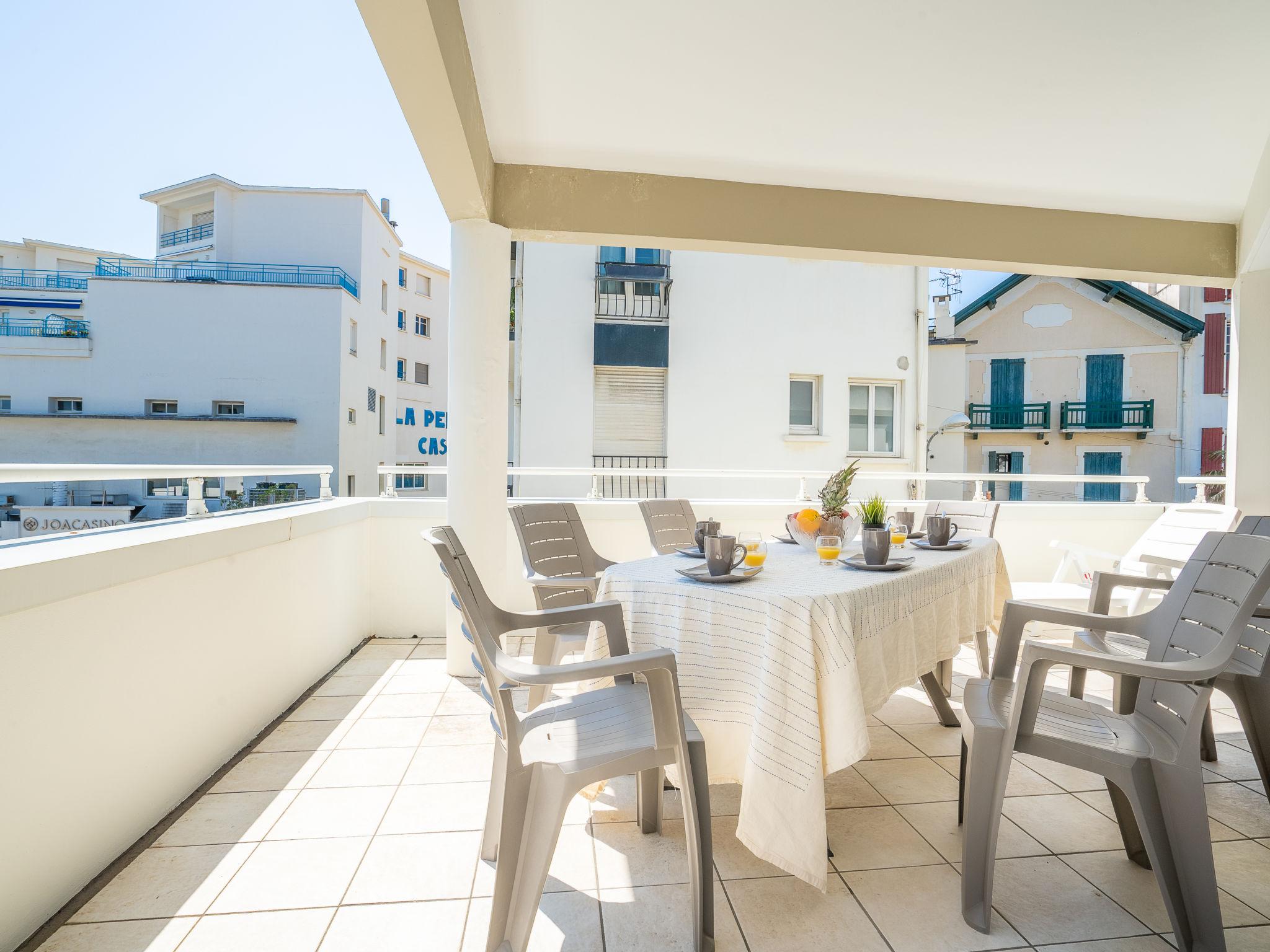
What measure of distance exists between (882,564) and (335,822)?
1737mm

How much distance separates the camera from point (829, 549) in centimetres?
212

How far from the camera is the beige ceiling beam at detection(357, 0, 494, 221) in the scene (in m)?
1.63

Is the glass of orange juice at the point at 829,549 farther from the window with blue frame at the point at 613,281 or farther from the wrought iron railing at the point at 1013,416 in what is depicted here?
the wrought iron railing at the point at 1013,416

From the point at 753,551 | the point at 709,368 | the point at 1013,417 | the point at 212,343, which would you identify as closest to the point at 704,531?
the point at 753,551

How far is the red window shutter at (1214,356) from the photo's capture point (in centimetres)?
1373

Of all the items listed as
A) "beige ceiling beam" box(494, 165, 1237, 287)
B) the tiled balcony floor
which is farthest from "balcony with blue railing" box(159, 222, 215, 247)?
the tiled balcony floor

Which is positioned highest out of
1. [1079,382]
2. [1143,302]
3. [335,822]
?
[1143,302]

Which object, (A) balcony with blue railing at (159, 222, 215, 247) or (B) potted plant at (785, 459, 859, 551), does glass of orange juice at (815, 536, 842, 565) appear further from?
(A) balcony with blue railing at (159, 222, 215, 247)

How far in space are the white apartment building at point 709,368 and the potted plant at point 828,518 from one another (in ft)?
18.4

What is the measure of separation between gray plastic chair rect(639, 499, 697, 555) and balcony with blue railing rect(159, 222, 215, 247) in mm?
24513

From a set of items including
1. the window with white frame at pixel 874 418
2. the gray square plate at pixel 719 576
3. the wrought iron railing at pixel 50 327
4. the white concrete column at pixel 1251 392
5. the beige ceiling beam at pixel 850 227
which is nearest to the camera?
the gray square plate at pixel 719 576

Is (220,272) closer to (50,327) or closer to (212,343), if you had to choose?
(212,343)

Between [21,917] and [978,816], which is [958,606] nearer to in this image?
[978,816]

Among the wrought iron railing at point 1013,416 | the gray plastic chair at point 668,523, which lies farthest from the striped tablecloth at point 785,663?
the wrought iron railing at point 1013,416
